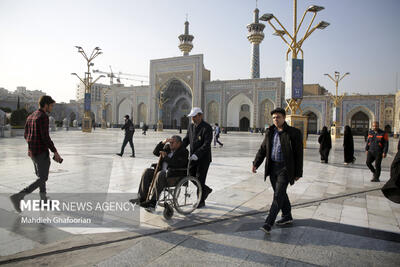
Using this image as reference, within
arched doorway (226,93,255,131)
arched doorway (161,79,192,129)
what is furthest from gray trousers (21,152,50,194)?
arched doorway (161,79,192,129)

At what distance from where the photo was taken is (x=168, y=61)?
128 ft

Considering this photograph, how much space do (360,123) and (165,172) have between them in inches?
1379

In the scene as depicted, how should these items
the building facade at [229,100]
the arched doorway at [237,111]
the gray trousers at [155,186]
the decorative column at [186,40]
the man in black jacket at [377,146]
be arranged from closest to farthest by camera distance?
the gray trousers at [155,186], the man in black jacket at [377,146], the building facade at [229,100], the arched doorway at [237,111], the decorative column at [186,40]

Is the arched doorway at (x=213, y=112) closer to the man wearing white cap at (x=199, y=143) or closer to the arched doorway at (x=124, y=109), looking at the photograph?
the arched doorway at (x=124, y=109)

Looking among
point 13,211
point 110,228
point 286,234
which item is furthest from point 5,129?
point 286,234

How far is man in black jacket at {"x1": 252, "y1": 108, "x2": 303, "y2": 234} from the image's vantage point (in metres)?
2.86

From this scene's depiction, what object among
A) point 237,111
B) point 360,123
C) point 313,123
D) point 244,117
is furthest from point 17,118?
point 360,123

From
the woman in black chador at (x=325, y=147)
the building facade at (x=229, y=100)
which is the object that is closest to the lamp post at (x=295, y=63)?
the woman in black chador at (x=325, y=147)

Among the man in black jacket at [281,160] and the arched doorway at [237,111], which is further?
the arched doorway at [237,111]

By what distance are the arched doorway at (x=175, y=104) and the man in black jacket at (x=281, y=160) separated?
40.0 metres

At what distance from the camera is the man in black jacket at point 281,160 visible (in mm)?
2855

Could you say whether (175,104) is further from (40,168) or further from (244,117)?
(40,168)

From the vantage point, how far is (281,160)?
2955mm

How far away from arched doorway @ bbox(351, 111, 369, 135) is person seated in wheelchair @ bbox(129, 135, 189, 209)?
3447 cm
